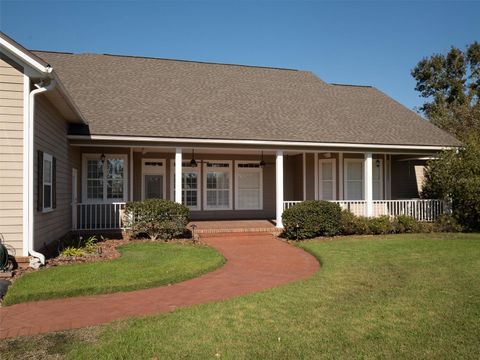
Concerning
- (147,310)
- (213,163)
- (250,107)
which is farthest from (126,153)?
(147,310)

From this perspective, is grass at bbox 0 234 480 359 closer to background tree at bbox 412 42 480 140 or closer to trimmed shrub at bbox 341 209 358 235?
trimmed shrub at bbox 341 209 358 235

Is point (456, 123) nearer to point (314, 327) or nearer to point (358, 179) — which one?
point (358, 179)

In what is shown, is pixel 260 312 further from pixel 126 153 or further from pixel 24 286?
pixel 126 153

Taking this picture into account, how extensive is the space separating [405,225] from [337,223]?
282 centimetres

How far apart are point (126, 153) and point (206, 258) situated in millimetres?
7015

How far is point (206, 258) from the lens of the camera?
9656 millimetres

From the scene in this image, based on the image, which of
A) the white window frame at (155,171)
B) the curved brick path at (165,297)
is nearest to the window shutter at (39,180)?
the curved brick path at (165,297)

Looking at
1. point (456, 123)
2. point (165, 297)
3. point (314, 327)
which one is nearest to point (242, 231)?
point (165, 297)

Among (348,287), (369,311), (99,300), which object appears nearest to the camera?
(369,311)

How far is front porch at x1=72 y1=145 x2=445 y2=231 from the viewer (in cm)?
1484

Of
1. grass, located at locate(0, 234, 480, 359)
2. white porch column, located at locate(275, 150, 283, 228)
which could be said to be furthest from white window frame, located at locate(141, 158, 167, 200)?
grass, located at locate(0, 234, 480, 359)

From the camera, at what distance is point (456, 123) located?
31.7 meters

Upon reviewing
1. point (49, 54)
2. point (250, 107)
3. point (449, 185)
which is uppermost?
point (49, 54)

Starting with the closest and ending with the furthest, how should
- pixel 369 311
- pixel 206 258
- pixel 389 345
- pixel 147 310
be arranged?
pixel 389 345 → pixel 369 311 → pixel 147 310 → pixel 206 258
